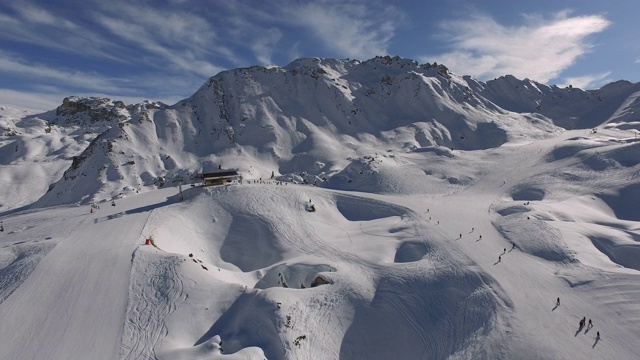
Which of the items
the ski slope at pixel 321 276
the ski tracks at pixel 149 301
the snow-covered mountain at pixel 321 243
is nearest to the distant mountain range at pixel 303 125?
the snow-covered mountain at pixel 321 243

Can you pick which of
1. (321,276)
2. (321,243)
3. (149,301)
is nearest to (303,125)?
(321,243)

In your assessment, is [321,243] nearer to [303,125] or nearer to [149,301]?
[149,301]

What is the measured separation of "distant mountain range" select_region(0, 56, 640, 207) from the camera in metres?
67.3

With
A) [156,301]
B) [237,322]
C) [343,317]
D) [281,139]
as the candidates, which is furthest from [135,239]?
[281,139]

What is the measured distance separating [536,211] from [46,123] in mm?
145617

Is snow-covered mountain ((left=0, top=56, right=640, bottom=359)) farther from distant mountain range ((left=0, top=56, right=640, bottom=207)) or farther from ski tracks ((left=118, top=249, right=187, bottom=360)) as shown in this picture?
distant mountain range ((left=0, top=56, right=640, bottom=207))

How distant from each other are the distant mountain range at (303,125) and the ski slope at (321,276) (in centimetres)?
1939

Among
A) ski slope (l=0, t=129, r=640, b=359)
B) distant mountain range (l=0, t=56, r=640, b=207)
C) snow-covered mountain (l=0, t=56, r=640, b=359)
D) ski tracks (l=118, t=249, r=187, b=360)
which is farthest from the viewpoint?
distant mountain range (l=0, t=56, r=640, b=207)

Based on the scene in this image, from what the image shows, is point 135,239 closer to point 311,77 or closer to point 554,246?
point 554,246

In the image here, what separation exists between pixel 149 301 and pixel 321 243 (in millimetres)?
16876

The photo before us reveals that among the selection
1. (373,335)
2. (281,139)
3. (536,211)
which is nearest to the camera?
(373,335)

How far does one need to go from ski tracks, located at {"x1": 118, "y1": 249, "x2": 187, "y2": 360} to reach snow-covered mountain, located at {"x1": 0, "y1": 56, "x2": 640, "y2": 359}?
114mm

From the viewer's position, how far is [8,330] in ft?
67.7

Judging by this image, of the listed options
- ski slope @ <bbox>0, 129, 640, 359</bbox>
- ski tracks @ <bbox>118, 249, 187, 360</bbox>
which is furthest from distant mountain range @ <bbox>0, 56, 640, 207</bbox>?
ski tracks @ <bbox>118, 249, 187, 360</bbox>
